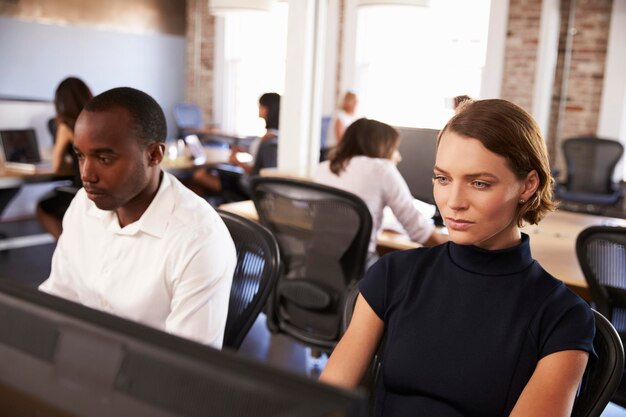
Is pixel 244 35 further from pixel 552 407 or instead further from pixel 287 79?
pixel 552 407

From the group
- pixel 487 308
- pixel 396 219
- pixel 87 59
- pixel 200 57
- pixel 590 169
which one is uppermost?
pixel 200 57

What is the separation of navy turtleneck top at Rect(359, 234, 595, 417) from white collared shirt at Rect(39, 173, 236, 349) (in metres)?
0.35

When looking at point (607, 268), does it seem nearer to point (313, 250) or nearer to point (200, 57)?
point (313, 250)

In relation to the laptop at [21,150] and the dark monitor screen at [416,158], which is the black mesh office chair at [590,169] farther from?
the laptop at [21,150]

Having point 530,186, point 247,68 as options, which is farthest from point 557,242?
point 247,68

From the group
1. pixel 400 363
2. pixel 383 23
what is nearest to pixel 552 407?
pixel 400 363

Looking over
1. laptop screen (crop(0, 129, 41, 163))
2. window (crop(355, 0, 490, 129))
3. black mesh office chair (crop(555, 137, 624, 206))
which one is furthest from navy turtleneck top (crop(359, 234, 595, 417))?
window (crop(355, 0, 490, 129))

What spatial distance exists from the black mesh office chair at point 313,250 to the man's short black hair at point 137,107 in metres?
1.03

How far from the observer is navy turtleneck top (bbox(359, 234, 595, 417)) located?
3.59 feet

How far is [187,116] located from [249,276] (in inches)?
316

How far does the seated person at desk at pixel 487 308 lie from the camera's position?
1.07 meters

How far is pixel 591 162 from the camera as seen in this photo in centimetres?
645

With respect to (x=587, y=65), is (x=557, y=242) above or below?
below

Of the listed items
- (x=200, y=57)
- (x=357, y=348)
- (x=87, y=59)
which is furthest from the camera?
(x=200, y=57)
